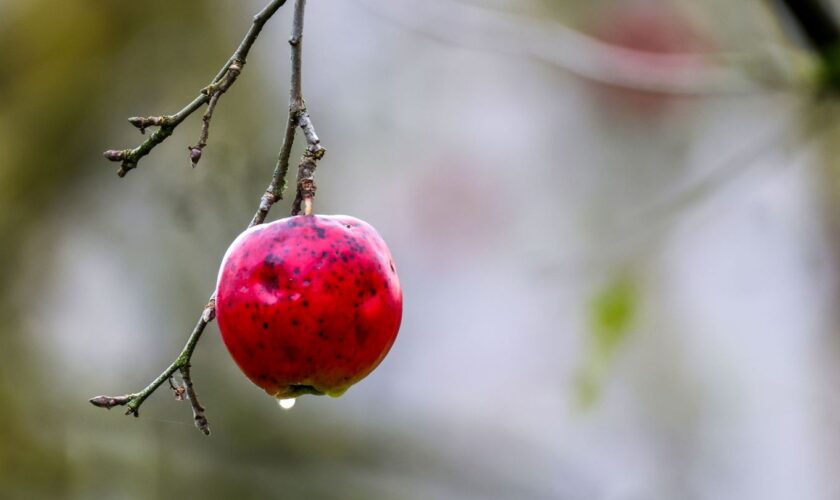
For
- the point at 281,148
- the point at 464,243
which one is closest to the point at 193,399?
the point at 281,148

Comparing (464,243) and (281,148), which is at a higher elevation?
(464,243)

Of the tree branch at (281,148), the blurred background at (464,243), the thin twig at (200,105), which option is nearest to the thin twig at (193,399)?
the tree branch at (281,148)

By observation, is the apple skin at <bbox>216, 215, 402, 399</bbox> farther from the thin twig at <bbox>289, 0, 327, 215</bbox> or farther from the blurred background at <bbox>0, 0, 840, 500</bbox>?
the blurred background at <bbox>0, 0, 840, 500</bbox>

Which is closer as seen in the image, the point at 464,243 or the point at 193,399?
the point at 193,399

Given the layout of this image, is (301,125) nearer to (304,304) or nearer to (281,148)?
(281,148)

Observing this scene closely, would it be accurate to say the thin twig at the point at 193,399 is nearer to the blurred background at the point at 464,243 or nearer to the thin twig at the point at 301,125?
the thin twig at the point at 301,125

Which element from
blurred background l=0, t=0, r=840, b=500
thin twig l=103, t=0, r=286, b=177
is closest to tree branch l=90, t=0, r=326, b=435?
thin twig l=103, t=0, r=286, b=177
